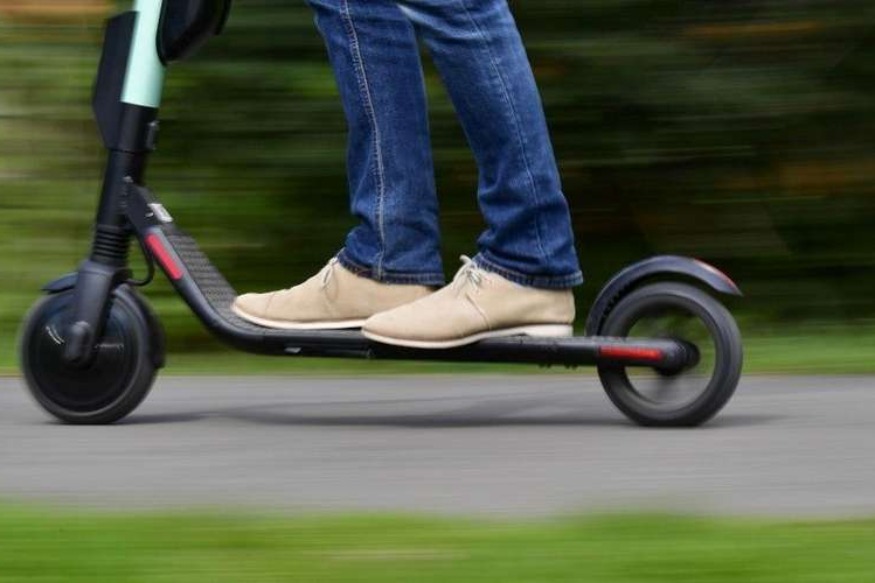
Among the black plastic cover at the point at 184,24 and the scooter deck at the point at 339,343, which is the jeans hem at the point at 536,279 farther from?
the black plastic cover at the point at 184,24

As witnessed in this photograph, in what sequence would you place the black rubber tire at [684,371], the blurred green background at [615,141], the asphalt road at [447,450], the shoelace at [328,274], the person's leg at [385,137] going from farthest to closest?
the blurred green background at [615,141]
the shoelace at [328,274]
the person's leg at [385,137]
the black rubber tire at [684,371]
the asphalt road at [447,450]

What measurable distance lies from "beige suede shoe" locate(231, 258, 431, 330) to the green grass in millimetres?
1084

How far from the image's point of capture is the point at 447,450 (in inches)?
151

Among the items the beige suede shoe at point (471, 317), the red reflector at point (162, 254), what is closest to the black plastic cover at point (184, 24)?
the red reflector at point (162, 254)

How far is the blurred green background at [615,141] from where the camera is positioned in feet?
18.7

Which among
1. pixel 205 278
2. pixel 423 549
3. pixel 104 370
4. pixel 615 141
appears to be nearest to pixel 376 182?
pixel 205 278

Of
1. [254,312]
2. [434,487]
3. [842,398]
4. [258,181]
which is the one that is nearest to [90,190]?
[258,181]

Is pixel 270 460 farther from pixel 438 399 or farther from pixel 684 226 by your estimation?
pixel 684 226


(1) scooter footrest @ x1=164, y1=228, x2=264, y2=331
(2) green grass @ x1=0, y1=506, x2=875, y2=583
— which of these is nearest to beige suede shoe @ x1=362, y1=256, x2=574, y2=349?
(1) scooter footrest @ x1=164, y1=228, x2=264, y2=331

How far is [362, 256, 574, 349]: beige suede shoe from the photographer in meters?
4.04

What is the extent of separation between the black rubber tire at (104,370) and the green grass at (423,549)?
3.40 ft

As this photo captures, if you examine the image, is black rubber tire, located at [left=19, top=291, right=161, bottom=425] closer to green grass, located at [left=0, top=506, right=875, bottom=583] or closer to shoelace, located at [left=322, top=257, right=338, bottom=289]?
shoelace, located at [left=322, top=257, right=338, bottom=289]

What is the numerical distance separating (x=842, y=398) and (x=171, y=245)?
1.50m

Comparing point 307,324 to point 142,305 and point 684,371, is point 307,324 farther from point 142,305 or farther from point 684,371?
point 684,371
